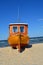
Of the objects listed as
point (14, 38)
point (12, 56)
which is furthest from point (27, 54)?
point (14, 38)

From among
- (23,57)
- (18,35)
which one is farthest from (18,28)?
(23,57)

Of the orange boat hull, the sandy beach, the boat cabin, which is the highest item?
the boat cabin

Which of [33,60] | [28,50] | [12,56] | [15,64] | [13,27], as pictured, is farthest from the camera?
[13,27]

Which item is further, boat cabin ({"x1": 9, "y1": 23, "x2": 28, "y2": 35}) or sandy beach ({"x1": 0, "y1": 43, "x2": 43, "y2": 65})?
boat cabin ({"x1": 9, "y1": 23, "x2": 28, "y2": 35})

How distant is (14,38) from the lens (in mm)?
21453

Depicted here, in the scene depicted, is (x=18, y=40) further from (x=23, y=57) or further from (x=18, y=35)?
(x=23, y=57)

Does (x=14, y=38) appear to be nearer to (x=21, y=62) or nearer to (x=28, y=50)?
(x=28, y=50)

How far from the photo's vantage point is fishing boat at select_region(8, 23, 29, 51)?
21.4 m

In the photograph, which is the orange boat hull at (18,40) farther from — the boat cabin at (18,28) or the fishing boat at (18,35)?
the boat cabin at (18,28)

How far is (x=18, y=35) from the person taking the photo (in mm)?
21297

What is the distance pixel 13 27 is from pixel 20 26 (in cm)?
67

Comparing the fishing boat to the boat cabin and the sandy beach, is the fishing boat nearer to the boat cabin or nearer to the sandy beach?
the boat cabin

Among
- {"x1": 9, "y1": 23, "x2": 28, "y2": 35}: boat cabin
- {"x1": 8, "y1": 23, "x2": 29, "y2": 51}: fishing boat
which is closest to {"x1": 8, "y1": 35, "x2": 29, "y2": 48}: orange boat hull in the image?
{"x1": 8, "y1": 23, "x2": 29, "y2": 51}: fishing boat

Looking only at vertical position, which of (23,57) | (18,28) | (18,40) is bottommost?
(23,57)
